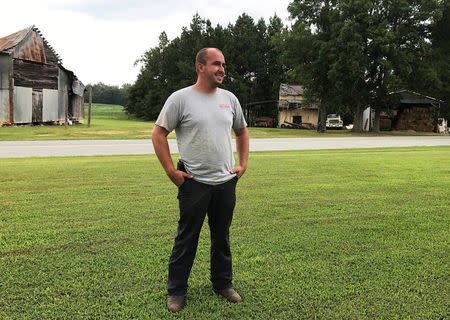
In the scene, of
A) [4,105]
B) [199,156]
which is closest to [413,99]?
[4,105]

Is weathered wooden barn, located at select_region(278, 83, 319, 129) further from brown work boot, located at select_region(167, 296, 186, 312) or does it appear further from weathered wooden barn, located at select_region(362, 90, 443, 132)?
brown work boot, located at select_region(167, 296, 186, 312)

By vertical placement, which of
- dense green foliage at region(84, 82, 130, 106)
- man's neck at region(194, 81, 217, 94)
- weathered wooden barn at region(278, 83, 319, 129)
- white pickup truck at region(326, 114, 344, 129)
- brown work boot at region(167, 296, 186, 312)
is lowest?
brown work boot at region(167, 296, 186, 312)

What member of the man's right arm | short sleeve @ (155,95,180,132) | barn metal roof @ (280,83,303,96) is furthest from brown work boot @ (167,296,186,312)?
barn metal roof @ (280,83,303,96)

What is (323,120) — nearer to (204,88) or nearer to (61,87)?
(61,87)

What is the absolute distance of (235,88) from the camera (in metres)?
57.2

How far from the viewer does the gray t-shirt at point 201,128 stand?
293 centimetres

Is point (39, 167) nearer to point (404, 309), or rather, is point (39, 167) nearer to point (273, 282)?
point (273, 282)

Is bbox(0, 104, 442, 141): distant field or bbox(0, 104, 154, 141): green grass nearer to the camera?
bbox(0, 104, 154, 141): green grass

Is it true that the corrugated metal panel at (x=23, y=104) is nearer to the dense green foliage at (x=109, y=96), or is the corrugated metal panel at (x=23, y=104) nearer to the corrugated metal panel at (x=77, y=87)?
the corrugated metal panel at (x=77, y=87)

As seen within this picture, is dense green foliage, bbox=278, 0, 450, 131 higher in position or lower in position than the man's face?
higher

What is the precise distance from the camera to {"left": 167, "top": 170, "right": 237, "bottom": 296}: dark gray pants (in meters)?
3.03

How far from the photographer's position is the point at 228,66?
58656 mm

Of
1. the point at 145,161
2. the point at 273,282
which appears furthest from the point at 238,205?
the point at 145,161

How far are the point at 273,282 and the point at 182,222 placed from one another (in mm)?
1059
